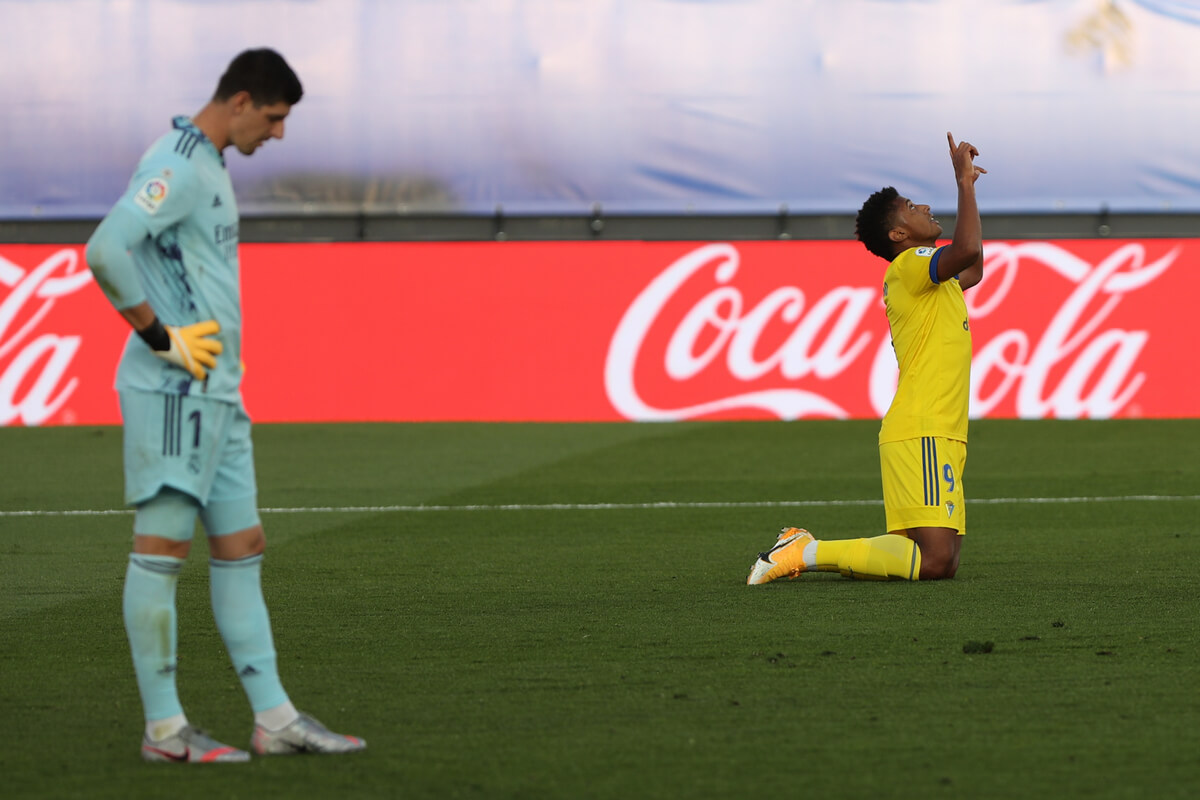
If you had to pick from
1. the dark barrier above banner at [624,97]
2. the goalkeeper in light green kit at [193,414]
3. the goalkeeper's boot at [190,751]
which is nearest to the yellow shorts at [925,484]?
the goalkeeper in light green kit at [193,414]

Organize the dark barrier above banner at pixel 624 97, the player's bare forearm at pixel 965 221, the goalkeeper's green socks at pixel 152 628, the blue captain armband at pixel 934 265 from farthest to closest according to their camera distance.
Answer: the dark barrier above banner at pixel 624 97, the blue captain armband at pixel 934 265, the player's bare forearm at pixel 965 221, the goalkeeper's green socks at pixel 152 628

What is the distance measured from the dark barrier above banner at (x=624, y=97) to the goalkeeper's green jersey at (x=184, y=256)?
15.0 metres

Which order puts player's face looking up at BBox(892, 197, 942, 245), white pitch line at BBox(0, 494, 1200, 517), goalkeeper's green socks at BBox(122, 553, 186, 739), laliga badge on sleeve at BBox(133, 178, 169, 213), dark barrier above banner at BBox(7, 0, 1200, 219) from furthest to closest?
dark barrier above banner at BBox(7, 0, 1200, 219), white pitch line at BBox(0, 494, 1200, 517), player's face looking up at BBox(892, 197, 942, 245), goalkeeper's green socks at BBox(122, 553, 186, 739), laliga badge on sleeve at BBox(133, 178, 169, 213)

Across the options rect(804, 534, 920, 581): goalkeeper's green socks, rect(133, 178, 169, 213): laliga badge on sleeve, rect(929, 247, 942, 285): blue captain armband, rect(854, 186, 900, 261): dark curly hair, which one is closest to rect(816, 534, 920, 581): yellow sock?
rect(804, 534, 920, 581): goalkeeper's green socks

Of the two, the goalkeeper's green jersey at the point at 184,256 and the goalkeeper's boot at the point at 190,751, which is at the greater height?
the goalkeeper's green jersey at the point at 184,256

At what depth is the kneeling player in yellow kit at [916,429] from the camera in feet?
20.9

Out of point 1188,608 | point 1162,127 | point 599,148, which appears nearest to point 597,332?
point 599,148

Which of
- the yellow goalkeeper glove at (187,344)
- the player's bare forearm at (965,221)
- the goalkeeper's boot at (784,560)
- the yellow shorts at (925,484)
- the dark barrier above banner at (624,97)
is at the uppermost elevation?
the dark barrier above banner at (624,97)

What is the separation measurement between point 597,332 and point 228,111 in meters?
12.3

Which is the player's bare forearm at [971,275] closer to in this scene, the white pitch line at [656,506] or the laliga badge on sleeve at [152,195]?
the white pitch line at [656,506]

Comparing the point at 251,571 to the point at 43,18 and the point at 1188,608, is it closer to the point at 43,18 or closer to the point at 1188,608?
the point at 1188,608

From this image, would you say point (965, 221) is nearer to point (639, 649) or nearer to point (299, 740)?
point (639, 649)

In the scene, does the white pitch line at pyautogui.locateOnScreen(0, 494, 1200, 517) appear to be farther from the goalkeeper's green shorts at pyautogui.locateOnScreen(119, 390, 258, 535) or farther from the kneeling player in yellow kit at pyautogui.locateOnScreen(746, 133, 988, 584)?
the goalkeeper's green shorts at pyautogui.locateOnScreen(119, 390, 258, 535)

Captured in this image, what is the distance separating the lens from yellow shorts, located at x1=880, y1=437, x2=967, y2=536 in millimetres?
6340
